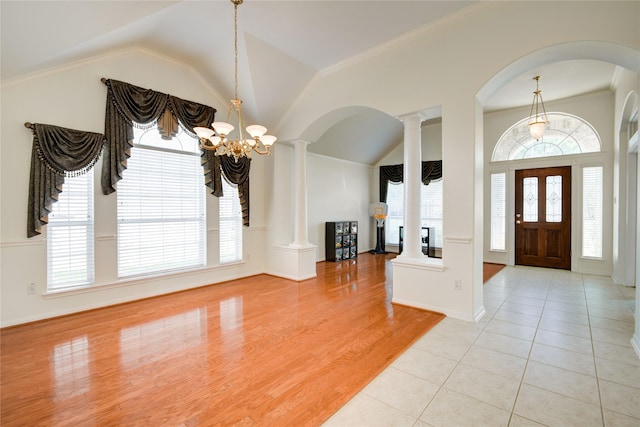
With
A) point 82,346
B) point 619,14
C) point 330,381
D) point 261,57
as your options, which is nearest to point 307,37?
point 261,57

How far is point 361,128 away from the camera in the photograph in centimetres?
684

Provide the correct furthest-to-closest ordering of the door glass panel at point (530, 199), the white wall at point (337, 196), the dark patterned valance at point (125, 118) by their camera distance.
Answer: the white wall at point (337, 196) < the door glass panel at point (530, 199) < the dark patterned valance at point (125, 118)

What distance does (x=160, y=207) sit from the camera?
4.43 m

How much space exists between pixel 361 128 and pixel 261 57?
329 centimetres

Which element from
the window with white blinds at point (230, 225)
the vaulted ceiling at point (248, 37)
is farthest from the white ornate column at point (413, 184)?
the window with white blinds at point (230, 225)

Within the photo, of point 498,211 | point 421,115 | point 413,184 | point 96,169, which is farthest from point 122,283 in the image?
point 498,211

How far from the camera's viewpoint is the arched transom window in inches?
222

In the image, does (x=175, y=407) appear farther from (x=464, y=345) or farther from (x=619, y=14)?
(x=619, y=14)

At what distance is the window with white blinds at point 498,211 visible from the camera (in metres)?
6.53

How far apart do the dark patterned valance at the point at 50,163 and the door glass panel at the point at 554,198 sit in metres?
8.16

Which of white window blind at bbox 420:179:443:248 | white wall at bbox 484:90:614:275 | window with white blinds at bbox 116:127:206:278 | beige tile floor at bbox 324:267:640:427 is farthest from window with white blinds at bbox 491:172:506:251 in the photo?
window with white blinds at bbox 116:127:206:278

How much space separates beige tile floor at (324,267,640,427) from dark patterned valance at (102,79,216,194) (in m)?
4.01

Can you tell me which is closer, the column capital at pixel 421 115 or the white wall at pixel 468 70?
the white wall at pixel 468 70

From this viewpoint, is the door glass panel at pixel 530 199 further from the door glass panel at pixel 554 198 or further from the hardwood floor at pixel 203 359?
the hardwood floor at pixel 203 359
